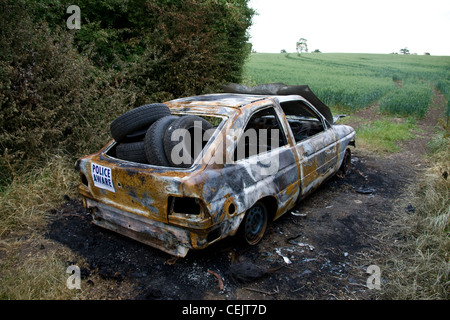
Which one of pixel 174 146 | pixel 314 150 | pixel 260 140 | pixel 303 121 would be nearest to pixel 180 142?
pixel 174 146

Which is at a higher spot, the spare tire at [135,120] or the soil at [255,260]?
the spare tire at [135,120]

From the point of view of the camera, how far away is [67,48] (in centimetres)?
530

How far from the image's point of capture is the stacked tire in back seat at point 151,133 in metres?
2.79

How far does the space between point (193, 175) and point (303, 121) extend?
3.06 meters

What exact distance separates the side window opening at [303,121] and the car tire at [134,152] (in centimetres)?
232

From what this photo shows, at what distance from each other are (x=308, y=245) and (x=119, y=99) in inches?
173

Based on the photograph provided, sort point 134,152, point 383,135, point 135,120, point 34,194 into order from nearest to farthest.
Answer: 1. point 134,152
2. point 135,120
3. point 34,194
4. point 383,135

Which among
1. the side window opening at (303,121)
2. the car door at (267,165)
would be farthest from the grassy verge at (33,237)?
the side window opening at (303,121)

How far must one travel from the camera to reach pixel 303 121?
16.6 ft

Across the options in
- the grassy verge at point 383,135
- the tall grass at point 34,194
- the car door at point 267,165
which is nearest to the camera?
the car door at point 267,165

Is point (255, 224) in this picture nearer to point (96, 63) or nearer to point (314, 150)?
point (314, 150)

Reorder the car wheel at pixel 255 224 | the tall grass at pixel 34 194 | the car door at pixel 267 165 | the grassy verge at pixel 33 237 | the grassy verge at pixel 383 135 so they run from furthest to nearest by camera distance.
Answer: the grassy verge at pixel 383 135
the tall grass at pixel 34 194
the car wheel at pixel 255 224
the car door at pixel 267 165
the grassy verge at pixel 33 237

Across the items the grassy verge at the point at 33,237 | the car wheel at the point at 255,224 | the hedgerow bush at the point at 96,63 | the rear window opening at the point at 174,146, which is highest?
the hedgerow bush at the point at 96,63

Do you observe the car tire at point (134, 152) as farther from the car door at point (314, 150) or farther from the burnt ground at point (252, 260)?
the car door at point (314, 150)
